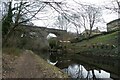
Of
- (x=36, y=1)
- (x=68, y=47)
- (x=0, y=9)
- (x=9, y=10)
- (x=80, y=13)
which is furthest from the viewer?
(x=68, y=47)

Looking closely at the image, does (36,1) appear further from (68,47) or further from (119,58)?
(68,47)

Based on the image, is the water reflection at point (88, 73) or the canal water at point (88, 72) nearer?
the canal water at point (88, 72)

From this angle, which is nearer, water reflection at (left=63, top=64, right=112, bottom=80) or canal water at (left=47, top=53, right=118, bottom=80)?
canal water at (left=47, top=53, right=118, bottom=80)

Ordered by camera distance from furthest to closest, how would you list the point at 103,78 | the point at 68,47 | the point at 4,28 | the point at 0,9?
the point at 68,47 < the point at 103,78 < the point at 4,28 < the point at 0,9

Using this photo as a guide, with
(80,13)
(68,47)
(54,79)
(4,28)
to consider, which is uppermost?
(80,13)

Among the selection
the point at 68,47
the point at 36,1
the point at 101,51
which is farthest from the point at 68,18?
the point at 68,47

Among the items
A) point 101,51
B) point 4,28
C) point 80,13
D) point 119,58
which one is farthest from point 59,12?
point 101,51

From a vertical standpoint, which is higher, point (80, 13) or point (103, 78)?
point (80, 13)

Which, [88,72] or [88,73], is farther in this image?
[88,72]

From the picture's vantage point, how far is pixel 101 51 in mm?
37562

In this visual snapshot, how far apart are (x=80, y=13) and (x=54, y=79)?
5989 mm

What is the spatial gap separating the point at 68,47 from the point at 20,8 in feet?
146

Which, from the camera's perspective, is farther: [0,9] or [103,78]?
[103,78]

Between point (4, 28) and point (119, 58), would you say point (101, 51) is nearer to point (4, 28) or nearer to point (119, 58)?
point (119, 58)
